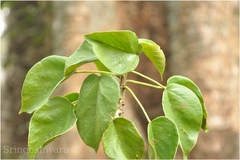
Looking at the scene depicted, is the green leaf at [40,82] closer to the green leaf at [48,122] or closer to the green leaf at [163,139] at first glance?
the green leaf at [48,122]

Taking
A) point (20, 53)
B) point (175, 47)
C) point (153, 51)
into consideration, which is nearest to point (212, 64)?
point (175, 47)

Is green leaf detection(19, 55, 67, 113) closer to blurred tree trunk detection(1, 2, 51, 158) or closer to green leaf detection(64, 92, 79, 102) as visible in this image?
green leaf detection(64, 92, 79, 102)

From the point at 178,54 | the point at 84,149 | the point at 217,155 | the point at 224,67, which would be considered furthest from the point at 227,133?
the point at 84,149

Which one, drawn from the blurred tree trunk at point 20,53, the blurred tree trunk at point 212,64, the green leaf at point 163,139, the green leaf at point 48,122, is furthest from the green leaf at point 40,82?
the blurred tree trunk at point 20,53

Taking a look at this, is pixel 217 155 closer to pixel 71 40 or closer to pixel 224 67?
pixel 224 67

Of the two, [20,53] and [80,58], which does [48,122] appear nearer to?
[80,58]
